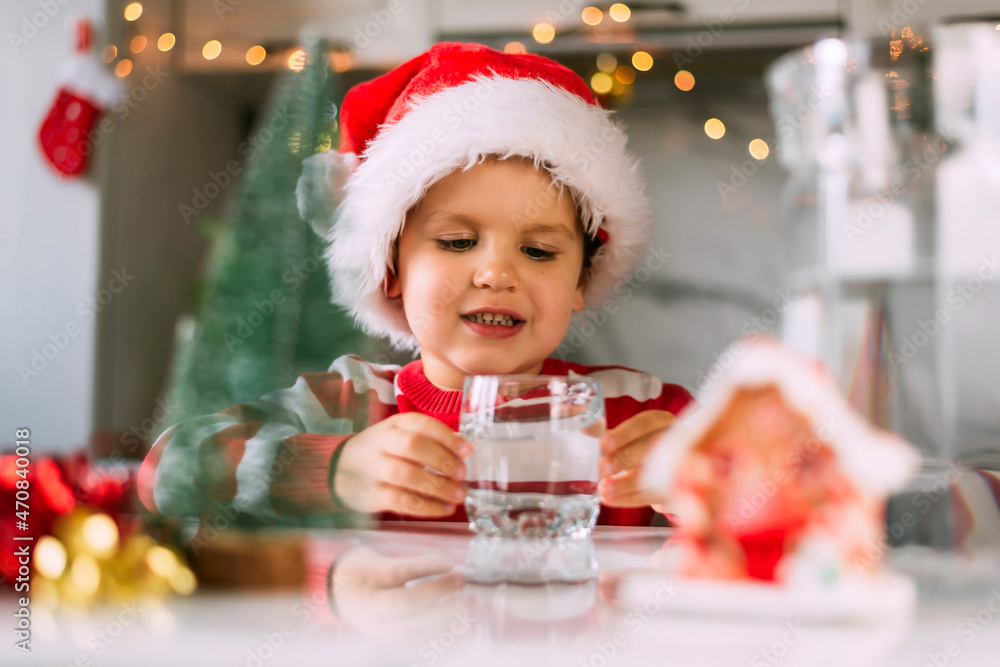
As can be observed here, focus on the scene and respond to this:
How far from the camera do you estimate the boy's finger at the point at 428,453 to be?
0.53 meters

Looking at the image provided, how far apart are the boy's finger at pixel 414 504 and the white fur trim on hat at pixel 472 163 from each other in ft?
0.89

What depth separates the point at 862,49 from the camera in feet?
4.83

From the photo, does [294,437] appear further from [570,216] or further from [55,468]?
[570,216]

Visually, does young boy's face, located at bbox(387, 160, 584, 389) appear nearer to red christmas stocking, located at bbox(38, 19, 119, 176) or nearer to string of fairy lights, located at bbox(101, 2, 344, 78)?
string of fairy lights, located at bbox(101, 2, 344, 78)

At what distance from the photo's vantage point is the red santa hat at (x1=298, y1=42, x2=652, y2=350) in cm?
83

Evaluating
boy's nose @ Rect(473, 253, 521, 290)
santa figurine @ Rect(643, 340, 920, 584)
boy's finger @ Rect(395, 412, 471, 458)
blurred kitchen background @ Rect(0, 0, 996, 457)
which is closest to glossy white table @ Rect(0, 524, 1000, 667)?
santa figurine @ Rect(643, 340, 920, 584)

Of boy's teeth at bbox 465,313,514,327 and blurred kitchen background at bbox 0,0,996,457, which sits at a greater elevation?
blurred kitchen background at bbox 0,0,996,457

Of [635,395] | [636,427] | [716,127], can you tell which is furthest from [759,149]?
[636,427]

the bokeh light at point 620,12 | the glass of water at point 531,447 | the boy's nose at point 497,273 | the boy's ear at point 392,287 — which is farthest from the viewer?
the bokeh light at point 620,12

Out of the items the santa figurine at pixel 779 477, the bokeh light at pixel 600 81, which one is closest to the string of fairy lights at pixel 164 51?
the bokeh light at pixel 600 81

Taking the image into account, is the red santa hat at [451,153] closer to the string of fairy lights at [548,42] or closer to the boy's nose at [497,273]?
the boy's nose at [497,273]

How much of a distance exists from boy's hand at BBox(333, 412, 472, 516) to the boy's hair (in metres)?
0.34

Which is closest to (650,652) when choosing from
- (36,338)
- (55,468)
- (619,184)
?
(55,468)

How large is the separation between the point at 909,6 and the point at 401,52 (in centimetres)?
109
